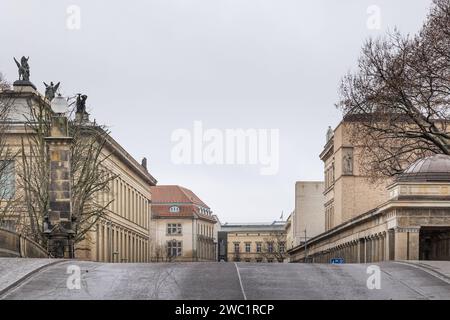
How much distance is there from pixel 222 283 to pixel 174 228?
173 metres

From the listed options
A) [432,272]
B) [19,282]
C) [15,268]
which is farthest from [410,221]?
[19,282]

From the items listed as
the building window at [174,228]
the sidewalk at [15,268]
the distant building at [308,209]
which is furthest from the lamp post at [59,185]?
the building window at [174,228]

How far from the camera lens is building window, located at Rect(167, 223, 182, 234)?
646ft

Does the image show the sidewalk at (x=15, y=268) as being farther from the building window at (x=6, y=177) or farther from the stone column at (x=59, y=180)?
the building window at (x=6, y=177)

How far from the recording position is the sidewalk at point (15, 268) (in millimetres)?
23641

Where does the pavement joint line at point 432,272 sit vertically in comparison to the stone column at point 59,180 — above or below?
below

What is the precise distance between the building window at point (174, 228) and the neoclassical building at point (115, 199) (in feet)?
168

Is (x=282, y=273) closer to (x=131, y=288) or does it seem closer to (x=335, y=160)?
(x=131, y=288)

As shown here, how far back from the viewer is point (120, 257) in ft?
360

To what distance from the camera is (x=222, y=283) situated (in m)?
25.0

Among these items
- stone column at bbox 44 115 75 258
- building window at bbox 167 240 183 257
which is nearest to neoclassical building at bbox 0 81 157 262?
stone column at bbox 44 115 75 258

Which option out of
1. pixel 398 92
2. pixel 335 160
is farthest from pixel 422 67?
pixel 335 160

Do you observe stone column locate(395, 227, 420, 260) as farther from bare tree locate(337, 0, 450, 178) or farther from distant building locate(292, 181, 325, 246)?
distant building locate(292, 181, 325, 246)
